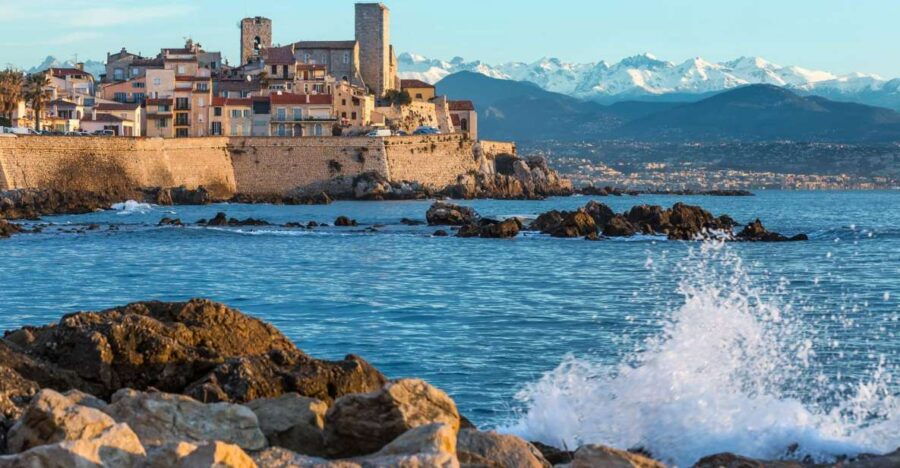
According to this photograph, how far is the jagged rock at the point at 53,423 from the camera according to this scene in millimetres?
7508

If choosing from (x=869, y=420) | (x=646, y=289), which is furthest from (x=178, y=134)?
(x=869, y=420)

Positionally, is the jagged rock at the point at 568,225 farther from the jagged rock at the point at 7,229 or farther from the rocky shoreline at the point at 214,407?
the rocky shoreline at the point at 214,407

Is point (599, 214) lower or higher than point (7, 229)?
higher

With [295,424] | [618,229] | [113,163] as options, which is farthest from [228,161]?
[295,424]

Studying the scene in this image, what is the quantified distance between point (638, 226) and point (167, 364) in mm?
34562

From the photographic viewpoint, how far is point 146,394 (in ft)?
28.6

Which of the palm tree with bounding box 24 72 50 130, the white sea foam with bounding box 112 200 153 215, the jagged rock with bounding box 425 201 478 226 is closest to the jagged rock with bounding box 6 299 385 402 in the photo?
the jagged rock with bounding box 425 201 478 226

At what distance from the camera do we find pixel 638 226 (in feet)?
145

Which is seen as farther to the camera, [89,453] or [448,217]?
[448,217]

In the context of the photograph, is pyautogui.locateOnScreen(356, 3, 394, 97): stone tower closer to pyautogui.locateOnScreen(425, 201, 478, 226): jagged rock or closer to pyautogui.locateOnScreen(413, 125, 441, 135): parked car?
pyautogui.locateOnScreen(413, 125, 441, 135): parked car

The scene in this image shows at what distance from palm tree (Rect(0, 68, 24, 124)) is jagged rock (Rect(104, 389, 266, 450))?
5972cm

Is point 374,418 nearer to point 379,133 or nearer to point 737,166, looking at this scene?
point 379,133

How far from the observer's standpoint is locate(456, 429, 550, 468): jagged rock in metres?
8.34

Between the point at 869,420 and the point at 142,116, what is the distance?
6597cm
